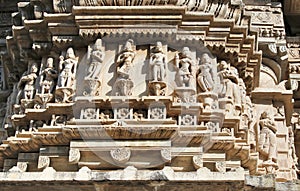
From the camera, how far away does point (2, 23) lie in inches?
493

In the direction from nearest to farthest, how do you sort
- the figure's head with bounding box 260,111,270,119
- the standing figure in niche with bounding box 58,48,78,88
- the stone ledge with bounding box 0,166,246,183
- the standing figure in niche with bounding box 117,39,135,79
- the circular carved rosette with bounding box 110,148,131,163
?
the stone ledge with bounding box 0,166,246,183
the circular carved rosette with bounding box 110,148,131,163
the standing figure in niche with bounding box 117,39,135,79
the standing figure in niche with bounding box 58,48,78,88
the figure's head with bounding box 260,111,270,119

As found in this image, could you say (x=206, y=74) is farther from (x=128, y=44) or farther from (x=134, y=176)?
(x=134, y=176)

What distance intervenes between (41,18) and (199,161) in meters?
3.27

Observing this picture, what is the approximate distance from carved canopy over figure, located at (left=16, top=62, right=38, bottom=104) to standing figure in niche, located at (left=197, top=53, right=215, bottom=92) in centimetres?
230

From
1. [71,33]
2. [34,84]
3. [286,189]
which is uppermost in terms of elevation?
[71,33]

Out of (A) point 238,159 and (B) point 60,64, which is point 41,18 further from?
(A) point 238,159

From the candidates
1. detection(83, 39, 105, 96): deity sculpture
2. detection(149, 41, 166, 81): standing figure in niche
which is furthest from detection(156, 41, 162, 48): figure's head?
detection(83, 39, 105, 96): deity sculpture

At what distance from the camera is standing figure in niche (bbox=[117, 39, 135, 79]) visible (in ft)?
31.1

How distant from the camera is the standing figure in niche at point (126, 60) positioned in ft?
31.1

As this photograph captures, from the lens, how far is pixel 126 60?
31.7 ft

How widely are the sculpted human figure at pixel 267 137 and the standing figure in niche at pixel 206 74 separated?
167 centimetres

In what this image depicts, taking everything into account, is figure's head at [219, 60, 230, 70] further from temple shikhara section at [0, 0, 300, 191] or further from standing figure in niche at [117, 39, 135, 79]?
standing figure in niche at [117, 39, 135, 79]

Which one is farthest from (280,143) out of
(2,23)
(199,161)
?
(2,23)

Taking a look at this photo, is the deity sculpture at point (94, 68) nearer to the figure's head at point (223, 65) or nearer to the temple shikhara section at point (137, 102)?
the temple shikhara section at point (137, 102)
